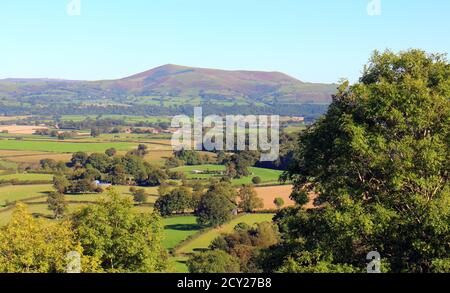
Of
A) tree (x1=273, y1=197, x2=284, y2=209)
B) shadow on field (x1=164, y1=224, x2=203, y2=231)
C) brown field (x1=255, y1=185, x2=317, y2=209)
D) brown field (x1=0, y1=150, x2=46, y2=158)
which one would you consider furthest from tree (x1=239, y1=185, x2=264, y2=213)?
brown field (x1=0, y1=150, x2=46, y2=158)

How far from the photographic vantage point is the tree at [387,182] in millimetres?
17344

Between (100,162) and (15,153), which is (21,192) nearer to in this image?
(100,162)

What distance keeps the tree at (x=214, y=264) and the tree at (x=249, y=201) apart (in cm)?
2797

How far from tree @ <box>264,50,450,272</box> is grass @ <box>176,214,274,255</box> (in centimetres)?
3369

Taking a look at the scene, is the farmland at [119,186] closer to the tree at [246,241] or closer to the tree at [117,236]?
the tree at [117,236]

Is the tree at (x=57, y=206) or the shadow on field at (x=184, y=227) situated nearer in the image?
the shadow on field at (x=184, y=227)

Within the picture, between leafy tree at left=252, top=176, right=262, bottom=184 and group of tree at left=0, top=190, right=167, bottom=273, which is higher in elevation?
group of tree at left=0, top=190, right=167, bottom=273

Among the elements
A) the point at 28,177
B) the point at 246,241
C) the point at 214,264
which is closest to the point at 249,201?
the point at 246,241

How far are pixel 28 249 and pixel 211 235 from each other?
42878 millimetres

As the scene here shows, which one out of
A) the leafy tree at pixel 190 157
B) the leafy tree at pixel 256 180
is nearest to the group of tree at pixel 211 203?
the leafy tree at pixel 256 180

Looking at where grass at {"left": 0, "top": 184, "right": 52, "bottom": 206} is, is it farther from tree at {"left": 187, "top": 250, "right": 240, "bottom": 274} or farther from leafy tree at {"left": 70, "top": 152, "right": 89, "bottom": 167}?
tree at {"left": 187, "top": 250, "right": 240, "bottom": 274}

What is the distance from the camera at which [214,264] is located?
4016 cm

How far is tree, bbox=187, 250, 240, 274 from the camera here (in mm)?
39909

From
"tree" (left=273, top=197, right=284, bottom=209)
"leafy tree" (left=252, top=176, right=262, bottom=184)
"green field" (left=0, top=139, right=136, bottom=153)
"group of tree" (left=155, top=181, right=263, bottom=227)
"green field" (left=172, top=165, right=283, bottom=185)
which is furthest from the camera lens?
"green field" (left=0, top=139, right=136, bottom=153)
